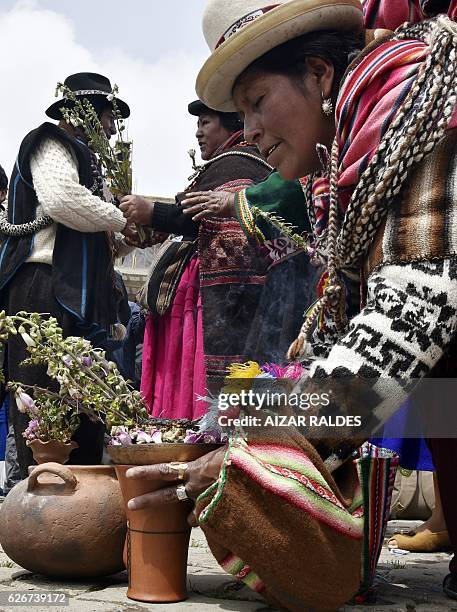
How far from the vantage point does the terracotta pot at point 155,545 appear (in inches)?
87.2

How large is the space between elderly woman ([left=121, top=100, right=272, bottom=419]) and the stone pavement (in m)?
1.23

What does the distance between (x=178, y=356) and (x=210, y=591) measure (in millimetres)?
2274

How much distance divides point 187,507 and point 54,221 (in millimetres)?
2770

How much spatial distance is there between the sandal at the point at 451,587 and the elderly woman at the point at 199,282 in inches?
65.9

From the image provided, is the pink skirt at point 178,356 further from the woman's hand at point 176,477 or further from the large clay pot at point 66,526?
the woman's hand at point 176,477

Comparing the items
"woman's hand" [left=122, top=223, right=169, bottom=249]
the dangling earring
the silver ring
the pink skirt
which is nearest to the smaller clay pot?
the silver ring

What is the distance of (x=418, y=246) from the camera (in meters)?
1.79

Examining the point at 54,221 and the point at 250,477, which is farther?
the point at 54,221

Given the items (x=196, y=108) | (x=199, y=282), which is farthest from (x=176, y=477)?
(x=196, y=108)

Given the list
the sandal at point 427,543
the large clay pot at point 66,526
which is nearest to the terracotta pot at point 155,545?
the large clay pot at point 66,526

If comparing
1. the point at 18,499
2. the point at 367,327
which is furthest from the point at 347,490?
the point at 18,499

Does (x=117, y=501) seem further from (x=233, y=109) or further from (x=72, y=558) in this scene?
(x=233, y=109)

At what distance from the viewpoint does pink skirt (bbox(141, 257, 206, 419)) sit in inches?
173

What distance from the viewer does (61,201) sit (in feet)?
14.7
